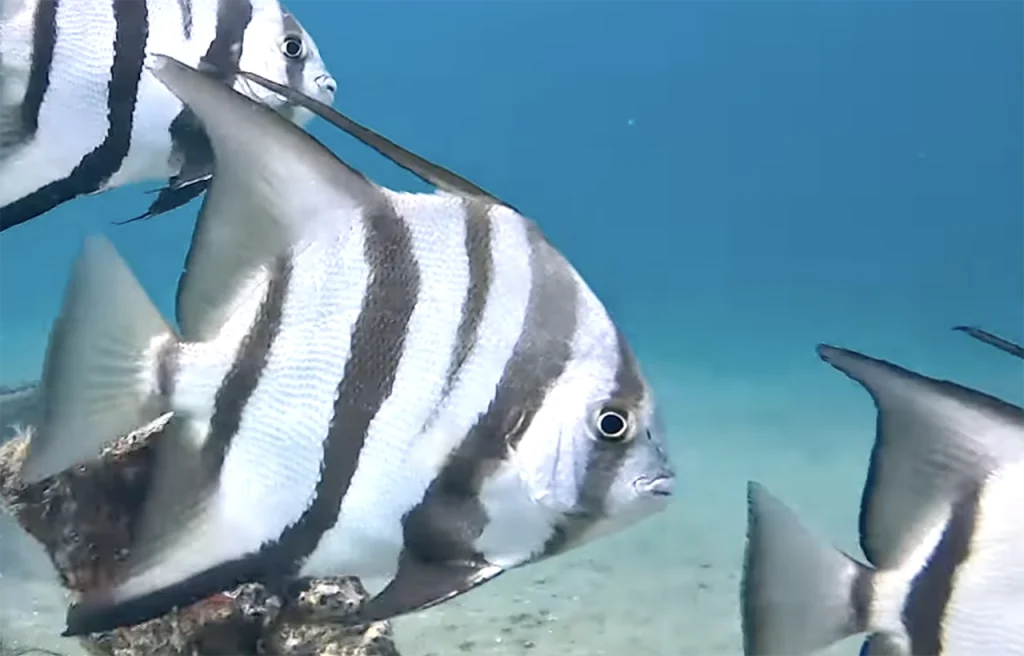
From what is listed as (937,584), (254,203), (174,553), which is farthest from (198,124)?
(937,584)

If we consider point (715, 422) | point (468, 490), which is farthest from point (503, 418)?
point (715, 422)

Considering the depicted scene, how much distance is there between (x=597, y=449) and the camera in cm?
142

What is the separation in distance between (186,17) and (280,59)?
0.17m

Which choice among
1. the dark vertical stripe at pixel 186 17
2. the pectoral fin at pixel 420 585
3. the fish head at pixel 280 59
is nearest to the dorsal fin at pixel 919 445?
the pectoral fin at pixel 420 585

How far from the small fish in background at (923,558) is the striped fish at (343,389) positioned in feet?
1.04

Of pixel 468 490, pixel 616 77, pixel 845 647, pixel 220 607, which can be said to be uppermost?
pixel 468 490

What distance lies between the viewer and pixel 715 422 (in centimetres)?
1188

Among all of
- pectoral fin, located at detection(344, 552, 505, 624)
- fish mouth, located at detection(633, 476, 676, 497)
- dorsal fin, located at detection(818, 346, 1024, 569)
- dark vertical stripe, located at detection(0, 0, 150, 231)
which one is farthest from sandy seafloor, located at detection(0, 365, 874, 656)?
fish mouth, located at detection(633, 476, 676, 497)

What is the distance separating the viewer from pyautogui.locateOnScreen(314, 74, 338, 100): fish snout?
214 centimetres

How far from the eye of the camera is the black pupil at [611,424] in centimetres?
141

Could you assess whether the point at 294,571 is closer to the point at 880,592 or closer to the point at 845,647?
the point at 880,592

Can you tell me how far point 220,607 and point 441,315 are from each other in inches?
56.0

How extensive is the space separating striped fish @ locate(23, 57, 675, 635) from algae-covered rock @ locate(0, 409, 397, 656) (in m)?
1.15

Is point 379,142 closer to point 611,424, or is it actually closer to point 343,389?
point 343,389
